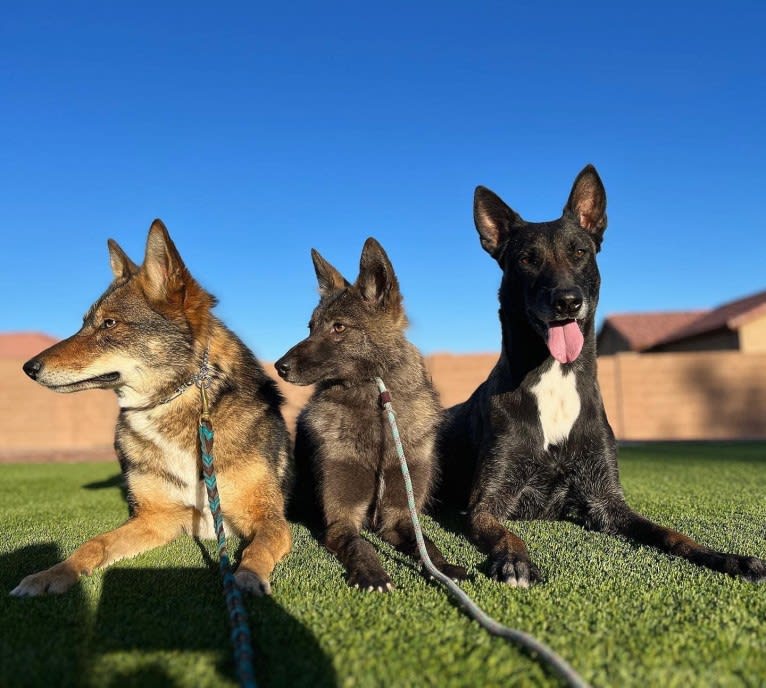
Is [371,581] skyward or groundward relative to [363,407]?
groundward

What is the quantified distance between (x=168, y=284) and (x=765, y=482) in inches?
226

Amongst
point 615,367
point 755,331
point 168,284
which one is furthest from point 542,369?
point 755,331

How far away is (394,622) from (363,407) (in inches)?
70.5

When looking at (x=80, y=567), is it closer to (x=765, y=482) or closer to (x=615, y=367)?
(x=765, y=482)

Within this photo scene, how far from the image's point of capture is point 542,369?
141 inches

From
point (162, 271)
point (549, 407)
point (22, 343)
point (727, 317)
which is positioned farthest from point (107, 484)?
point (22, 343)

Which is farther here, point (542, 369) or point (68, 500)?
point (68, 500)

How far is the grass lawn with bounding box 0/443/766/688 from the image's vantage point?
59.6 inches

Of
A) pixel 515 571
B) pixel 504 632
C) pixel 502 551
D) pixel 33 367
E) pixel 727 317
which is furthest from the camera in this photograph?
pixel 727 317

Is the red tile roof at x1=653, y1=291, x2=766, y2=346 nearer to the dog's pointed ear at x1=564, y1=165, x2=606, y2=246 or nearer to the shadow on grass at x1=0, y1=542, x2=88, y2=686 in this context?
the dog's pointed ear at x1=564, y1=165, x2=606, y2=246

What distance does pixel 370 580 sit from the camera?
233 centimetres

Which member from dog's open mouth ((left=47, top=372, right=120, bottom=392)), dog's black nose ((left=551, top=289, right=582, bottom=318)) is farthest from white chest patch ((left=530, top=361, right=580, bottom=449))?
dog's open mouth ((left=47, top=372, right=120, bottom=392))

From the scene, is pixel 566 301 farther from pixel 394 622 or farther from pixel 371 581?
pixel 394 622

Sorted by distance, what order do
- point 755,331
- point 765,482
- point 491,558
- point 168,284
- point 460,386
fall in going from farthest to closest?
point 755,331 → point 460,386 → point 765,482 → point 168,284 → point 491,558
